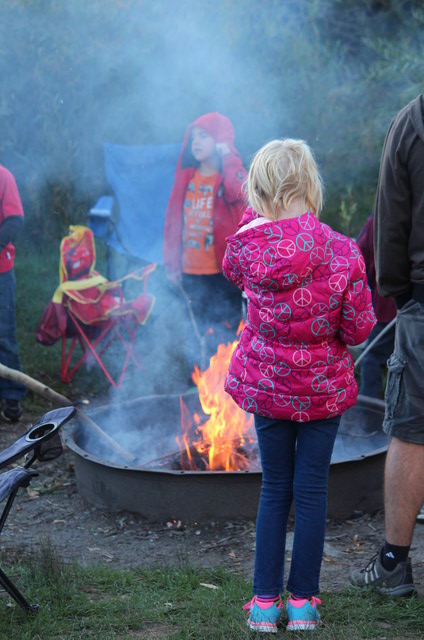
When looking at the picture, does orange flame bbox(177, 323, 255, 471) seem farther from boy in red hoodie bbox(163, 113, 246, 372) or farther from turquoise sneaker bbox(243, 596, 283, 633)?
turquoise sneaker bbox(243, 596, 283, 633)

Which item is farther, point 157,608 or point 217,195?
point 217,195

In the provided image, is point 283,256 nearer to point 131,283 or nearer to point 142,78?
point 131,283

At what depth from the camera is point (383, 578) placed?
125 inches

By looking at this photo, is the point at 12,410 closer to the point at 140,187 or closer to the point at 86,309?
the point at 86,309

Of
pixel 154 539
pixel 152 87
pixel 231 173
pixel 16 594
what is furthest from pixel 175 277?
pixel 152 87

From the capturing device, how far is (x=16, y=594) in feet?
9.91

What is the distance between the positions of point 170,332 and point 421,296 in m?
4.87

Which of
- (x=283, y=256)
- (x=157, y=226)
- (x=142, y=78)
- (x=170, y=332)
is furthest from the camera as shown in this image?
(x=142, y=78)

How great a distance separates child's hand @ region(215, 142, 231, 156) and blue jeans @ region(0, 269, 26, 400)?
1.82 m

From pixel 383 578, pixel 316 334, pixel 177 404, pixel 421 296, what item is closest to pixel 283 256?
pixel 316 334

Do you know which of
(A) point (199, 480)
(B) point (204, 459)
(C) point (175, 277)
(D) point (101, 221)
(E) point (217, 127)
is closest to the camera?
(A) point (199, 480)

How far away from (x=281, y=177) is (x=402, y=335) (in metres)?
0.83

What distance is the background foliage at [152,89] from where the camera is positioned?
1107 cm

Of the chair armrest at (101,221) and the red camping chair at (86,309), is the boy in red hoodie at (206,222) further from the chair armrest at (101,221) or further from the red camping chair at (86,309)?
the chair armrest at (101,221)
